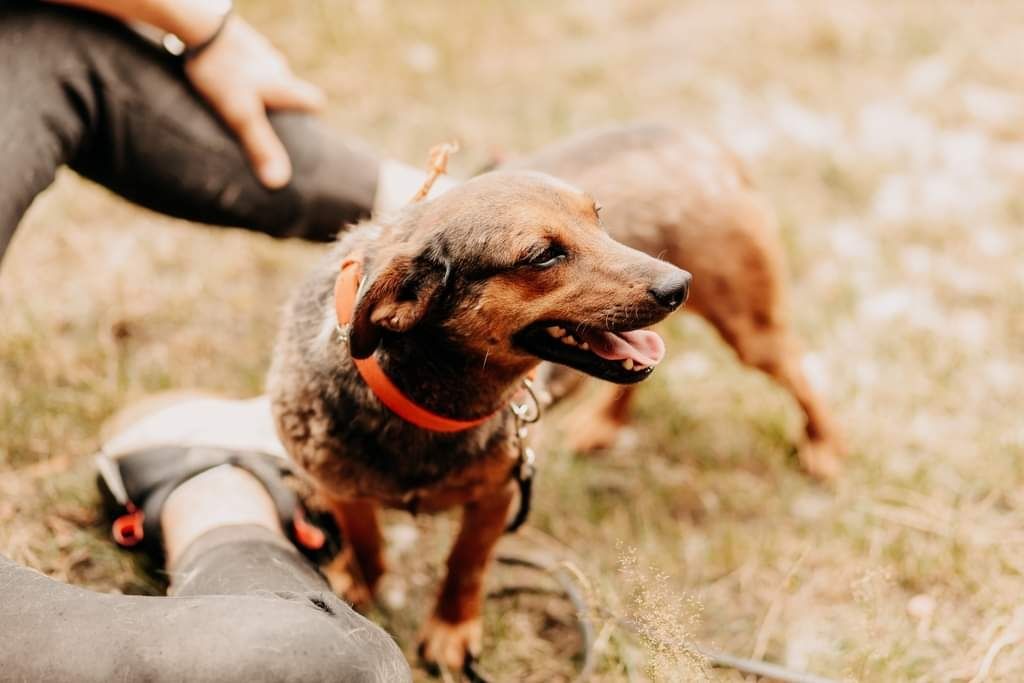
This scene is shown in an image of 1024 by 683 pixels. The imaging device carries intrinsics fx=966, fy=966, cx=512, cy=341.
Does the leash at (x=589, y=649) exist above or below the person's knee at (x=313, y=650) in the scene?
below

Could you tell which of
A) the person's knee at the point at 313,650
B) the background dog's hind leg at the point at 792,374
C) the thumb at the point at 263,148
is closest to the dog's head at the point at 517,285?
the person's knee at the point at 313,650

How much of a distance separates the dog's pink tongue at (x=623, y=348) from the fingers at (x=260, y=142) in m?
1.20

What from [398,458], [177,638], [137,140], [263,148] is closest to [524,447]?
[398,458]

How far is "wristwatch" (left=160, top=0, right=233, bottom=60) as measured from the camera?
268 cm

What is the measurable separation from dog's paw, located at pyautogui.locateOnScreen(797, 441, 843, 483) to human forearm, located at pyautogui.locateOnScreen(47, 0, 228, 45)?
7.62ft

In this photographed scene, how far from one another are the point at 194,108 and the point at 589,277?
1.40 m

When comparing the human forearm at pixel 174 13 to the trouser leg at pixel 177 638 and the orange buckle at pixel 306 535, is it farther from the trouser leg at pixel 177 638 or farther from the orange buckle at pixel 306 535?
the trouser leg at pixel 177 638

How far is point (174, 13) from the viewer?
2590 millimetres

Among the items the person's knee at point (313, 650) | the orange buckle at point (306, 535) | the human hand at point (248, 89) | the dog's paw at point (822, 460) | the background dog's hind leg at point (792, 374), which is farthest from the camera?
the dog's paw at point (822, 460)

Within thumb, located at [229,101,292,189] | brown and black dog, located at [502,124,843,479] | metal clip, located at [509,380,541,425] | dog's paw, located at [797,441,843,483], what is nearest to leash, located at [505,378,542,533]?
metal clip, located at [509,380,541,425]

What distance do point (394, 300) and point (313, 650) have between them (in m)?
0.72

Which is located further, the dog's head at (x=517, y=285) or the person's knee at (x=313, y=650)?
the dog's head at (x=517, y=285)

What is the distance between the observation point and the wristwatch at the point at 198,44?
8.78 feet

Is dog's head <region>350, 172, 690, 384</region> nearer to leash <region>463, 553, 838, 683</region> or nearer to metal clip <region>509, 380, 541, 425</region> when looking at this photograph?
metal clip <region>509, 380, 541, 425</region>
